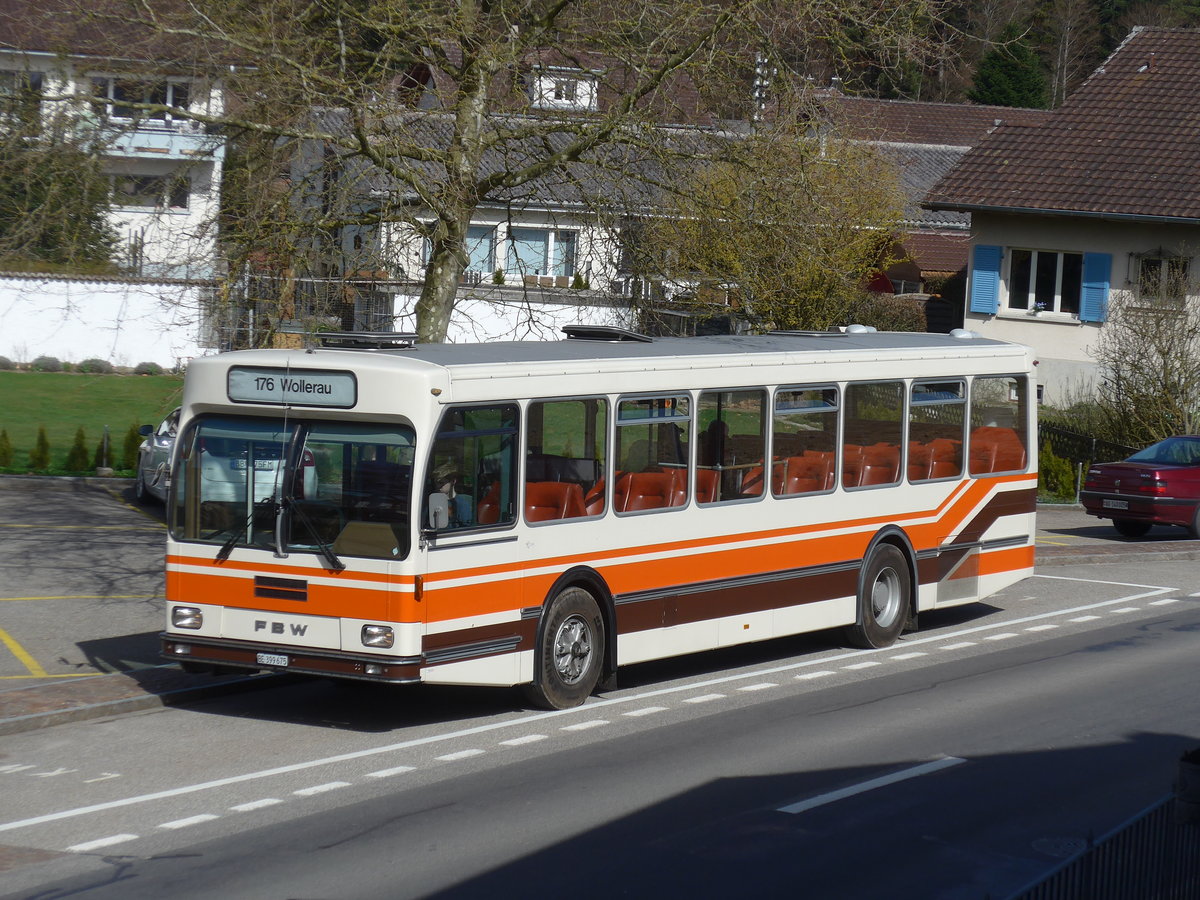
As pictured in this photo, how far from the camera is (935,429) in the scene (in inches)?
636

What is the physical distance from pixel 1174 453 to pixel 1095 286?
13939 millimetres

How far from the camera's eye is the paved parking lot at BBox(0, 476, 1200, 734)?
12188mm

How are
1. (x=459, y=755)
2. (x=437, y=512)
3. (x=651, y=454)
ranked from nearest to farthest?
(x=459, y=755)
(x=437, y=512)
(x=651, y=454)

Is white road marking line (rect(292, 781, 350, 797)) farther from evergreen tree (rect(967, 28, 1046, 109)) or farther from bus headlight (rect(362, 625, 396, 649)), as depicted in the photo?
evergreen tree (rect(967, 28, 1046, 109))

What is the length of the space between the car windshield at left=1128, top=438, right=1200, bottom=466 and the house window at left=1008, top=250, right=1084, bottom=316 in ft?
45.7

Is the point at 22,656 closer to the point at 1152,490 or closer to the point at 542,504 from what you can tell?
the point at 542,504

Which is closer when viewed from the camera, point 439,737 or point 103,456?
point 439,737

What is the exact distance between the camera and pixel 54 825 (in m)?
8.77

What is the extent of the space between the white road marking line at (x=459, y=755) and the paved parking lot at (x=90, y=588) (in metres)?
2.71

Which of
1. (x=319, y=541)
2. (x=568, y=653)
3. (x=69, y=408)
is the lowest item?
(x=568, y=653)

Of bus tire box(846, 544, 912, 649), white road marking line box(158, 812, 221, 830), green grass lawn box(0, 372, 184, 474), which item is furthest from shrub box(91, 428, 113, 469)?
white road marking line box(158, 812, 221, 830)

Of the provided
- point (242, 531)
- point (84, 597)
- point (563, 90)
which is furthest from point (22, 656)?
point (563, 90)

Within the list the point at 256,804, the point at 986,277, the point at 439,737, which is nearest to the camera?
the point at 256,804

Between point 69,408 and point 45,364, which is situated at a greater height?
point 45,364
